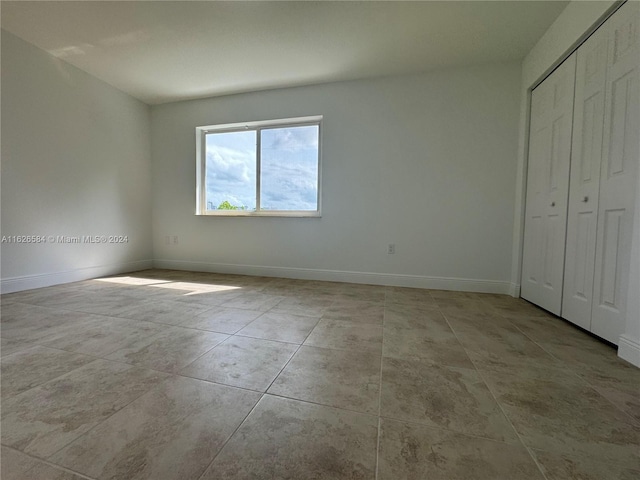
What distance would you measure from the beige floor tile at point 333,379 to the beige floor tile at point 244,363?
0.21 feet

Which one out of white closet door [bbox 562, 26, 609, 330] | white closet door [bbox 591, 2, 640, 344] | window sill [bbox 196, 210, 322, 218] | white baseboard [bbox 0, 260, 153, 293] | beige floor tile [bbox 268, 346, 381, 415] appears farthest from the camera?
window sill [bbox 196, 210, 322, 218]

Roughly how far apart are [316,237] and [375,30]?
2151 millimetres

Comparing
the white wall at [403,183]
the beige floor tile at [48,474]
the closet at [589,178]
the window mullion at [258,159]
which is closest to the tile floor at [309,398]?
the beige floor tile at [48,474]

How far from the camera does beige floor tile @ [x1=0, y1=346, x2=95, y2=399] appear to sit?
1.07 m

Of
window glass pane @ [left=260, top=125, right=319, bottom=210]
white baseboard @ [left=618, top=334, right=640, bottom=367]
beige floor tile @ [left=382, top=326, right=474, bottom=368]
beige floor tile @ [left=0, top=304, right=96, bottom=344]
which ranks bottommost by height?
beige floor tile @ [left=0, top=304, right=96, bottom=344]

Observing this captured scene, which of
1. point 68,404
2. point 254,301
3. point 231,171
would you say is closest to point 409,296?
point 254,301

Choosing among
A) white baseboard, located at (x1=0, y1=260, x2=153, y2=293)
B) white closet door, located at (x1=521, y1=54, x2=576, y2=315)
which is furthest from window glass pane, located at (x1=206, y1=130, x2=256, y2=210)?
white closet door, located at (x1=521, y1=54, x2=576, y2=315)

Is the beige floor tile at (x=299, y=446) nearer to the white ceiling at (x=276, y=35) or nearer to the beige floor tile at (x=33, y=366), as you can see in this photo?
the beige floor tile at (x=33, y=366)

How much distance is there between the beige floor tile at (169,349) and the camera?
1.26m

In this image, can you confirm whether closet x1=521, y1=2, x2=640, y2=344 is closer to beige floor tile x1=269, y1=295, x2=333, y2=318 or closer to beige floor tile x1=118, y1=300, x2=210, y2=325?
beige floor tile x1=269, y1=295, x2=333, y2=318

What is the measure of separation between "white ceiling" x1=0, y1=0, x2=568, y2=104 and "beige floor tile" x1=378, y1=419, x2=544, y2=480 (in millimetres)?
2744

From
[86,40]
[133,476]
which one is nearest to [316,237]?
[133,476]
